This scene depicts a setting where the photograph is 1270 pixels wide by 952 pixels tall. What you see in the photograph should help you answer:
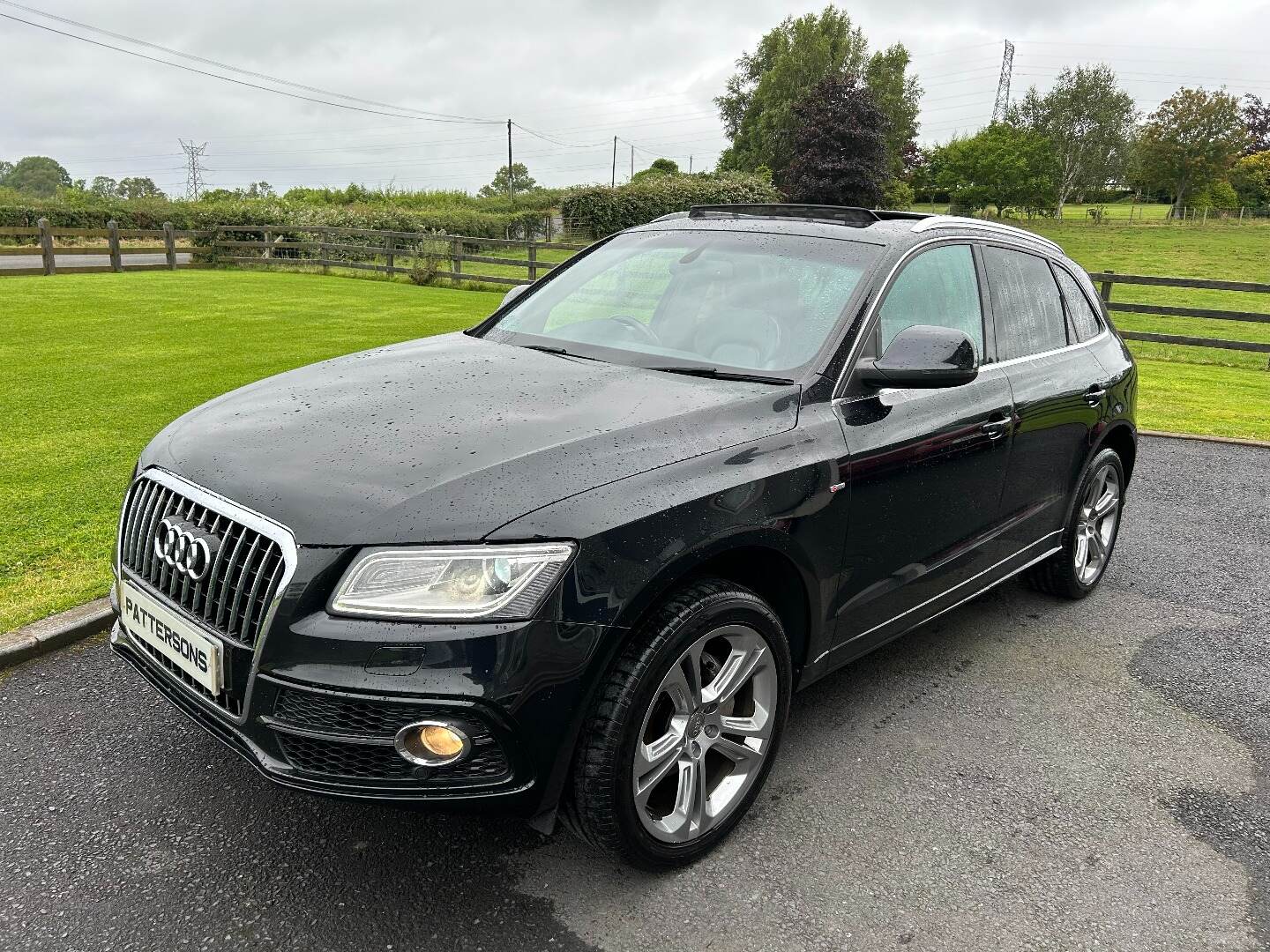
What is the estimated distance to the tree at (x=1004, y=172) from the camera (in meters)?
70.7

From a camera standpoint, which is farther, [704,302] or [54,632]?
[54,632]

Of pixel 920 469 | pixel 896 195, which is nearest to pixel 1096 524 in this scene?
pixel 920 469

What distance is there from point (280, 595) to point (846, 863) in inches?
66.3

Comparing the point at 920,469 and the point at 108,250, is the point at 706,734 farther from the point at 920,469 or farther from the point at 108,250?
the point at 108,250

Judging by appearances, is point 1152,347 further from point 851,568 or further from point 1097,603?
point 851,568

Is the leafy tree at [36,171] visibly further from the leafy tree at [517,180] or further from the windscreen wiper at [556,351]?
the windscreen wiper at [556,351]

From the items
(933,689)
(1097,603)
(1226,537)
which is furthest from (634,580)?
(1226,537)

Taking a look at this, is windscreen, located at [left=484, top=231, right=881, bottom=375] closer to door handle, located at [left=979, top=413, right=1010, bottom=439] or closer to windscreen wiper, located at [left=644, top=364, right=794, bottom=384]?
windscreen wiper, located at [left=644, top=364, right=794, bottom=384]

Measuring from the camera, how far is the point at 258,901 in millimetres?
2402

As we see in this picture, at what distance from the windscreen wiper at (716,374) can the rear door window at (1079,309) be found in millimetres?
2152

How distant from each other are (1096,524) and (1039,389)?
128cm

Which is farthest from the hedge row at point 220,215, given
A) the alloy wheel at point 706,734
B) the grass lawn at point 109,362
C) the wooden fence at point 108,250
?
the alloy wheel at point 706,734

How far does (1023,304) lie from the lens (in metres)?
4.00

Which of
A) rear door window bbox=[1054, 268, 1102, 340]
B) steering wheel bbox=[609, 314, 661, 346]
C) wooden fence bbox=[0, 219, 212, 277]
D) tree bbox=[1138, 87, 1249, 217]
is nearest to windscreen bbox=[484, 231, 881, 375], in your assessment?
steering wheel bbox=[609, 314, 661, 346]
